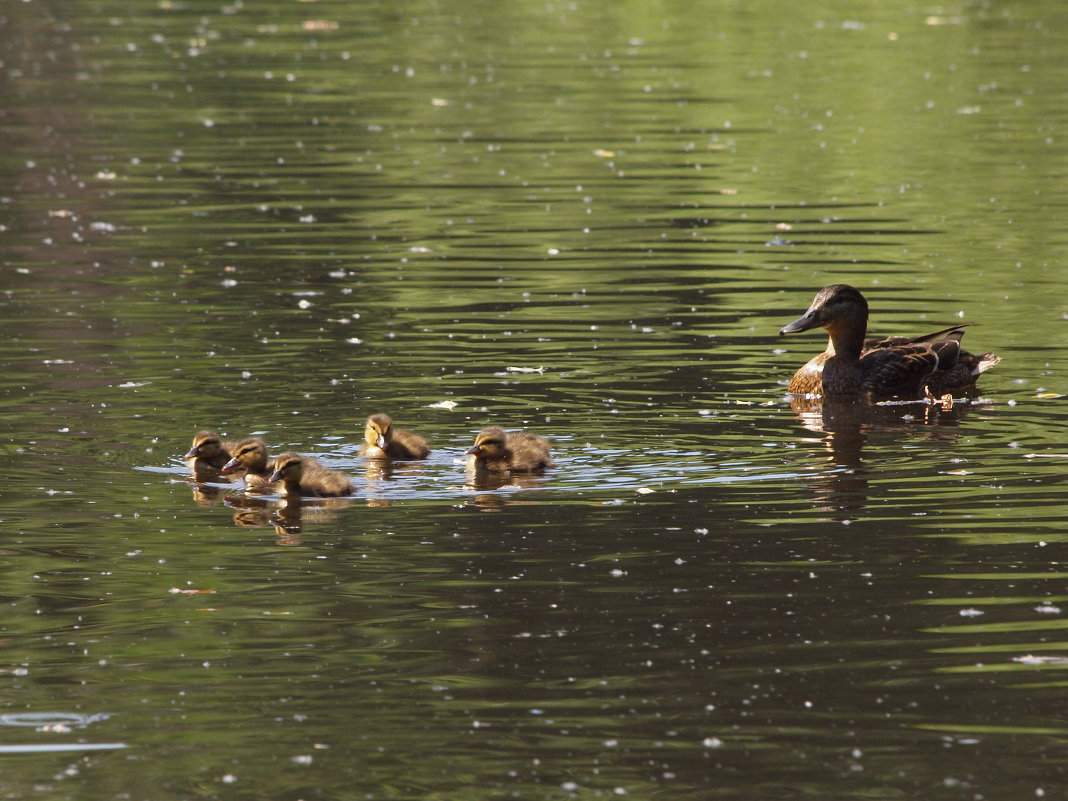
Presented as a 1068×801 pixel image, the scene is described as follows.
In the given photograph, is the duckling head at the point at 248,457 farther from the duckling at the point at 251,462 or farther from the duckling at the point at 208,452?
the duckling at the point at 208,452

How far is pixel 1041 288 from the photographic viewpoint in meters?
16.5

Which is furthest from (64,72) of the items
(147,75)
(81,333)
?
(81,333)

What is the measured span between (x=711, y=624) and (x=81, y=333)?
8.12 m

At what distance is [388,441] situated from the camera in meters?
11.1

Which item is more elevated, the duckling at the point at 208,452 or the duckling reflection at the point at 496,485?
the duckling at the point at 208,452

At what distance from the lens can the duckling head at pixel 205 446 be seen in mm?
10922

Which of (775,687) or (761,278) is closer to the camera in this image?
(775,687)

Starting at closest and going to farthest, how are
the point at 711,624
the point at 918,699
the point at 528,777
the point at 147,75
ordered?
the point at 528,777, the point at 918,699, the point at 711,624, the point at 147,75

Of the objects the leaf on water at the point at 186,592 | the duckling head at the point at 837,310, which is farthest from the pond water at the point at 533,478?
the duckling head at the point at 837,310

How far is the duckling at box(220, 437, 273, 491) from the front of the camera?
10852mm

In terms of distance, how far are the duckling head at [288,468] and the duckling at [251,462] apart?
1.06 ft

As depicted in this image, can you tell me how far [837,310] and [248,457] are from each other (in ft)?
16.7

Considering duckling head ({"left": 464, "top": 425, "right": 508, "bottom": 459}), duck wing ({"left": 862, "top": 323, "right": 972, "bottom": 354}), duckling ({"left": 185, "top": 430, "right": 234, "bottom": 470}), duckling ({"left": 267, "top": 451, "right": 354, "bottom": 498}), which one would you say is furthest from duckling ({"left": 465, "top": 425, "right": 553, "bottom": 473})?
duck wing ({"left": 862, "top": 323, "right": 972, "bottom": 354})

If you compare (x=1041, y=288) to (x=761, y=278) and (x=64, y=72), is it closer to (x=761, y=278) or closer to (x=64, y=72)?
(x=761, y=278)
